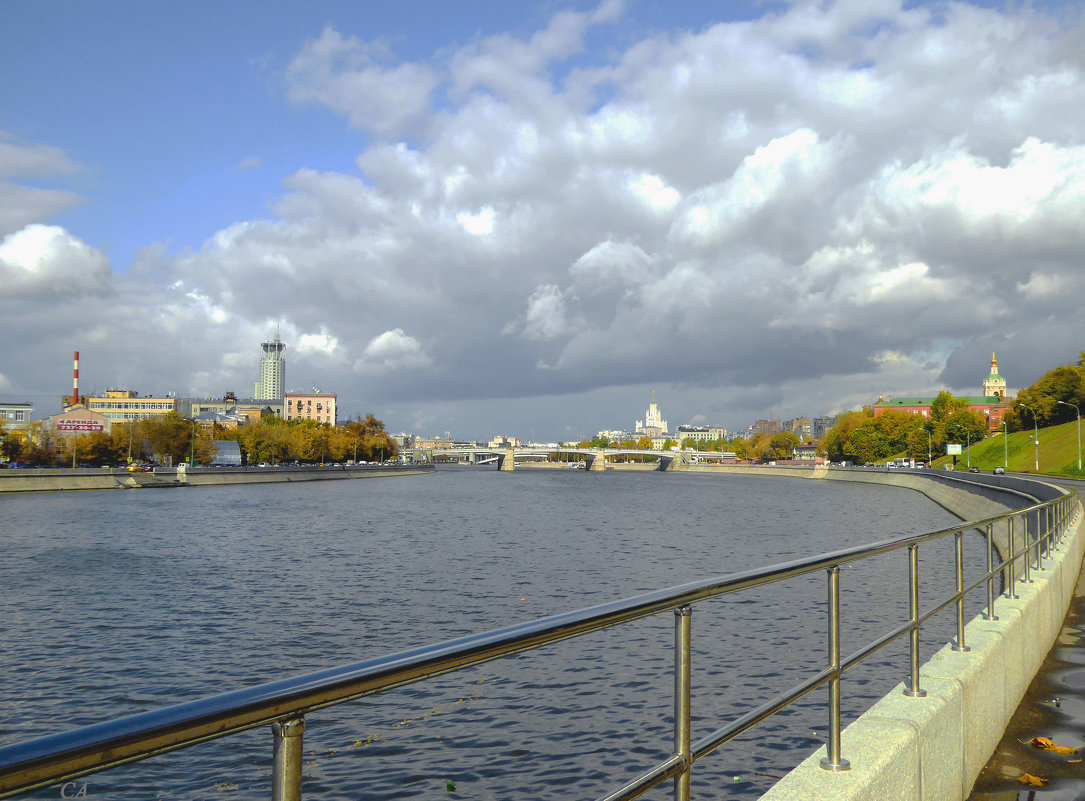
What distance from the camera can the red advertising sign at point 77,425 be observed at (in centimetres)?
11788

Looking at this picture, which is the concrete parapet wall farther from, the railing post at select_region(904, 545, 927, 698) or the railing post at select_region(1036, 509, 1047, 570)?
the railing post at select_region(1036, 509, 1047, 570)

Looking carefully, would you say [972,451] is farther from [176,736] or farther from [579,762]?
[176,736]

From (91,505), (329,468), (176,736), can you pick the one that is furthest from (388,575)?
(329,468)

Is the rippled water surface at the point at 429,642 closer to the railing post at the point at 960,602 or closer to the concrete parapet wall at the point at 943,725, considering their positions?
the concrete parapet wall at the point at 943,725

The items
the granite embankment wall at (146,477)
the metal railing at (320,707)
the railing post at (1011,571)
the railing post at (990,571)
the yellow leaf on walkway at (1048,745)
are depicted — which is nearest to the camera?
the metal railing at (320,707)

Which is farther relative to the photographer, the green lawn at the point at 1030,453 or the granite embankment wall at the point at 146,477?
the green lawn at the point at 1030,453

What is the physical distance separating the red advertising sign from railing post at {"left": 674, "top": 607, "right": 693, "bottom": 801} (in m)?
132

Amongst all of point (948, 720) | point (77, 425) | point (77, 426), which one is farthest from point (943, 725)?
point (77, 425)

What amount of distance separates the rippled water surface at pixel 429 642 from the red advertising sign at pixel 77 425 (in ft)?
257

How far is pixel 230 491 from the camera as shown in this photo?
9762 cm

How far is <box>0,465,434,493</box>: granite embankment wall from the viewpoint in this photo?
269 ft

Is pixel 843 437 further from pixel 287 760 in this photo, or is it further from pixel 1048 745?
pixel 287 760

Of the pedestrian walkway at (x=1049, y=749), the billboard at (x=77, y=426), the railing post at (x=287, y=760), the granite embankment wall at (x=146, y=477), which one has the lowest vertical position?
the granite embankment wall at (x=146, y=477)

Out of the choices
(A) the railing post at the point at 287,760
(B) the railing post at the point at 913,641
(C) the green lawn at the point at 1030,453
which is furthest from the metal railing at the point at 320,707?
(C) the green lawn at the point at 1030,453
